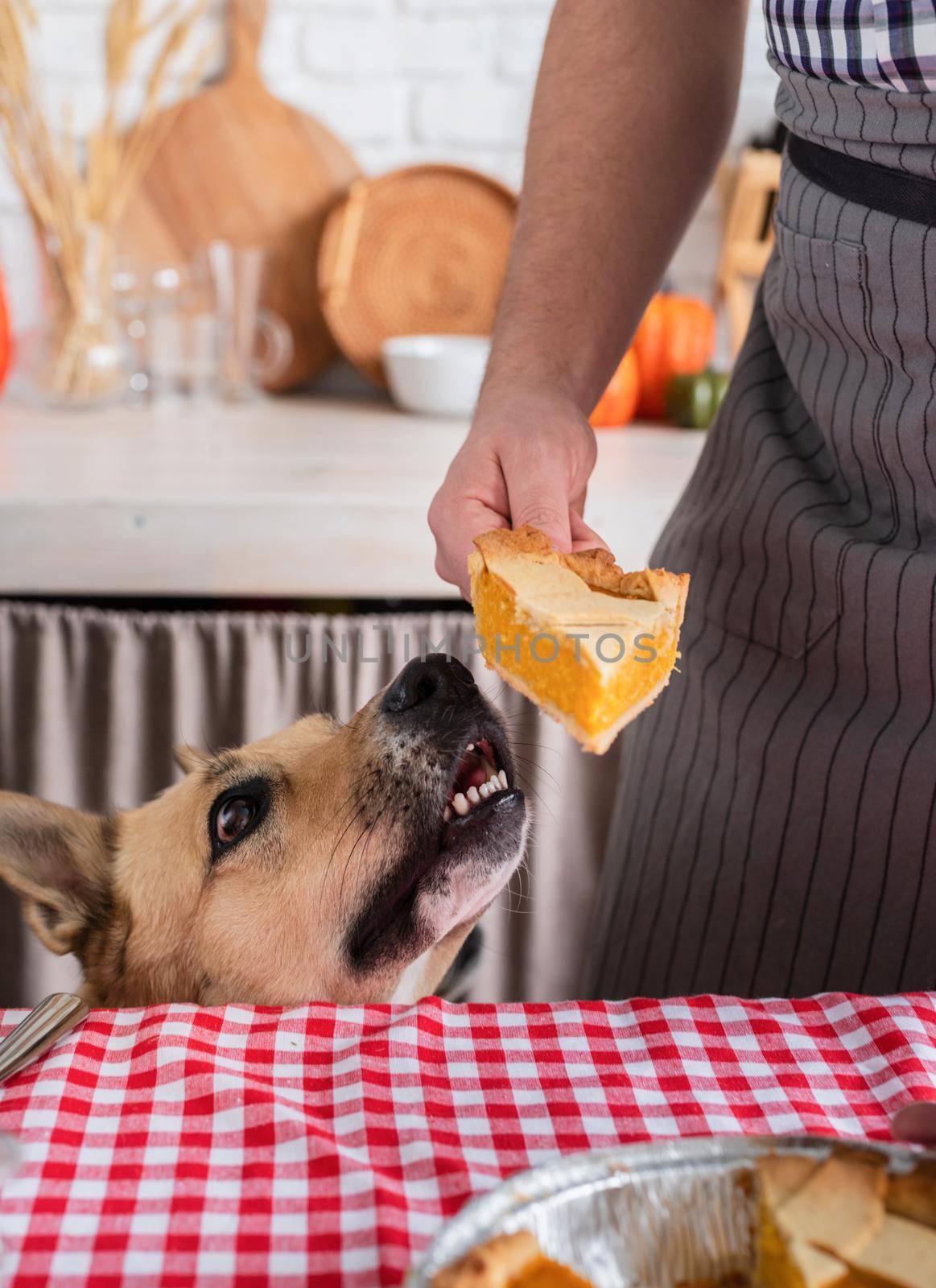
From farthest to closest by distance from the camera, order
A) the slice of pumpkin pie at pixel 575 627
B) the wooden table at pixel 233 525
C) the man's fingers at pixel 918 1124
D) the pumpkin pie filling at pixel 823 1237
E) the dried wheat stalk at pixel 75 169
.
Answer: the dried wheat stalk at pixel 75 169, the wooden table at pixel 233 525, the slice of pumpkin pie at pixel 575 627, the man's fingers at pixel 918 1124, the pumpkin pie filling at pixel 823 1237

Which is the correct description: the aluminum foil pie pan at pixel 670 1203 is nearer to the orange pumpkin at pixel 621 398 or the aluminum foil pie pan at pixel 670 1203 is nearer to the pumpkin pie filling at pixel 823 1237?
the pumpkin pie filling at pixel 823 1237

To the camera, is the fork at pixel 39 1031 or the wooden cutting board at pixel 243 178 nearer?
the fork at pixel 39 1031

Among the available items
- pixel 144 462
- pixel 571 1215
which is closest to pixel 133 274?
pixel 144 462

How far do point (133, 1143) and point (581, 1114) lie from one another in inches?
10.1

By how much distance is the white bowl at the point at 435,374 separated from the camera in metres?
2.39

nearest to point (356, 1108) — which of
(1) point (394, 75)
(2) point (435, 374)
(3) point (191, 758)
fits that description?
(3) point (191, 758)

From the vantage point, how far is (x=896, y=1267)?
0.53 metres

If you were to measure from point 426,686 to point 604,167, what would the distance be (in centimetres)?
55

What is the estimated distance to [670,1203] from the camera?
0.57m

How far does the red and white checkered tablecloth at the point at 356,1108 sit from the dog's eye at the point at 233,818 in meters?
0.27

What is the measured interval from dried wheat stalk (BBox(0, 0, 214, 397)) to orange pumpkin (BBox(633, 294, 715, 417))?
1099 mm

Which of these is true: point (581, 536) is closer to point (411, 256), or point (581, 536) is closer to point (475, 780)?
point (475, 780)

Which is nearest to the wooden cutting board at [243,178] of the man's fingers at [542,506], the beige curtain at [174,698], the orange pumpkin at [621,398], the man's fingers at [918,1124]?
the orange pumpkin at [621,398]

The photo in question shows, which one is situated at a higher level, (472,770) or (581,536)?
(581,536)
